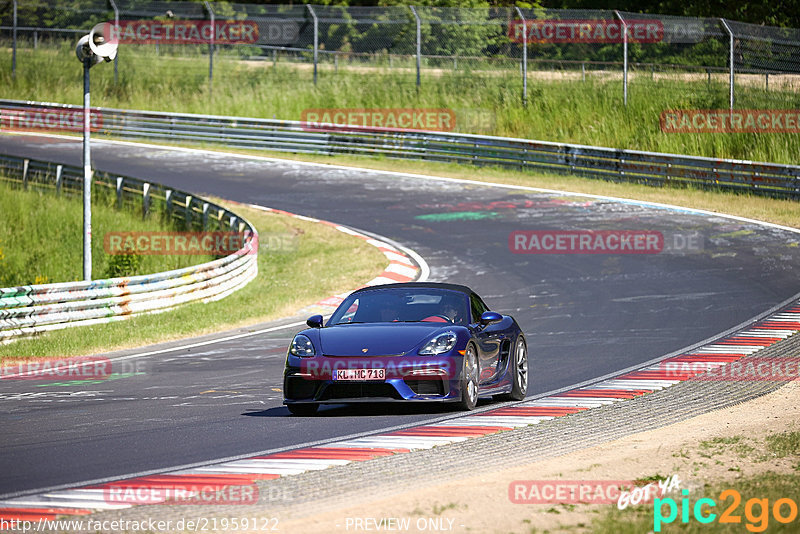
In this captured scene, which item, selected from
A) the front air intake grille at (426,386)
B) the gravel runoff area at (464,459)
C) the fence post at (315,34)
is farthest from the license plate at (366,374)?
the fence post at (315,34)

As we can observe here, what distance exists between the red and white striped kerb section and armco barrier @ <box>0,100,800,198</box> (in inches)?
611

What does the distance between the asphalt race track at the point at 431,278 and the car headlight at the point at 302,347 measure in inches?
24.3

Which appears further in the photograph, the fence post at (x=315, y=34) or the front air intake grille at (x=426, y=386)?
the fence post at (x=315, y=34)

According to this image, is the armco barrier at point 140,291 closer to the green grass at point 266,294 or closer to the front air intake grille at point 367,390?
the green grass at point 266,294

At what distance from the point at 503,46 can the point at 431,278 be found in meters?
17.4

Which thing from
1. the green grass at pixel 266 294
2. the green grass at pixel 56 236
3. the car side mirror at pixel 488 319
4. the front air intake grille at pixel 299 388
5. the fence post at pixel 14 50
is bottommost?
the green grass at pixel 56 236

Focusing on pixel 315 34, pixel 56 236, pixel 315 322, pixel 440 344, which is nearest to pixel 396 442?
pixel 440 344

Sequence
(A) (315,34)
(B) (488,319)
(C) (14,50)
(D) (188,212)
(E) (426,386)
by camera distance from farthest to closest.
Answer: (C) (14,50) → (A) (315,34) → (D) (188,212) → (B) (488,319) → (E) (426,386)

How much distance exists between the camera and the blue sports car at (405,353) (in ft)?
33.5

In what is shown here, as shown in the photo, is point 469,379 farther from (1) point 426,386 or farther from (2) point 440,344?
(1) point 426,386

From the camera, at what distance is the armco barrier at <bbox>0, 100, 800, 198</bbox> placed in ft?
98.6

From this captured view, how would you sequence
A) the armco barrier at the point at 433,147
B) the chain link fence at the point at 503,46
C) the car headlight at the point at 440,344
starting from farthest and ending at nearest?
the chain link fence at the point at 503,46
the armco barrier at the point at 433,147
the car headlight at the point at 440,344

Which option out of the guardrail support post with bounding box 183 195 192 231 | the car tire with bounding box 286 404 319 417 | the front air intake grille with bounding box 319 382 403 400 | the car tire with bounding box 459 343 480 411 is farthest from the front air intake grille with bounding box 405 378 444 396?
the guardrail support post with bounding box 183 195 192 231

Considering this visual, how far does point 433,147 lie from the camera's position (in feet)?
120
